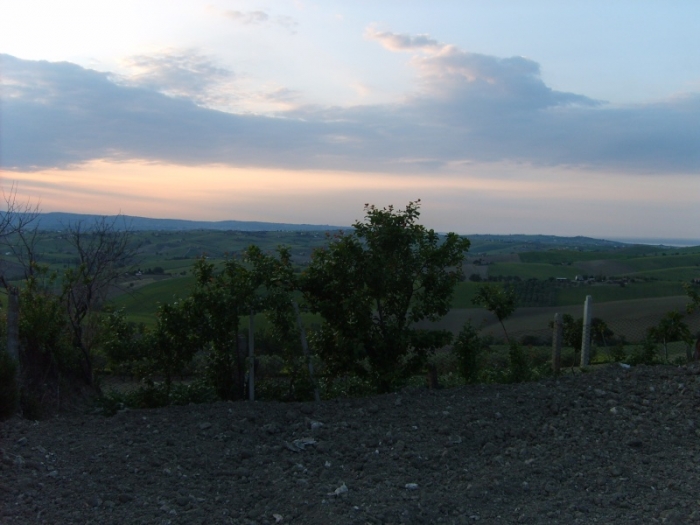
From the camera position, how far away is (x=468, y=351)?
844cm

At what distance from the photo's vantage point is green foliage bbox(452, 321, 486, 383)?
27.7 ft

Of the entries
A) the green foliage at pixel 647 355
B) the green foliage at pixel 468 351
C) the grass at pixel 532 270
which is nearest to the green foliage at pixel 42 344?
the green foliage at pixel 468 351

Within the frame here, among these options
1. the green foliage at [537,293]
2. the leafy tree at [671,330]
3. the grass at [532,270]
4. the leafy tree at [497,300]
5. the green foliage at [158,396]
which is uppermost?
the leafy tree at [497,300]

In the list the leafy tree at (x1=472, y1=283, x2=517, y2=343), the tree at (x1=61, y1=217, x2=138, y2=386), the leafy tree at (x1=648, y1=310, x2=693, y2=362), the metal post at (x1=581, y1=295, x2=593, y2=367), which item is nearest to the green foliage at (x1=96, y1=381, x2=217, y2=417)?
the tree at (x1=61, y1=217, x2=138, y2=386)

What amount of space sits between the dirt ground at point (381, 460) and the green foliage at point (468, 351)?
0.83 metres

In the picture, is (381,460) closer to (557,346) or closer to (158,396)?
(158,396)

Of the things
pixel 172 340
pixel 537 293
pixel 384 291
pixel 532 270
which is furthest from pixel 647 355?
pixel 532 270

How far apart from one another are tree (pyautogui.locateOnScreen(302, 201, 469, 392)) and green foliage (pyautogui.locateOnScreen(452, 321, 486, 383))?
23 cm

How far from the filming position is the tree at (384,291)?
806cm

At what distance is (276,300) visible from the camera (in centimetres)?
782

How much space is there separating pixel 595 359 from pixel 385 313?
17.1 feet

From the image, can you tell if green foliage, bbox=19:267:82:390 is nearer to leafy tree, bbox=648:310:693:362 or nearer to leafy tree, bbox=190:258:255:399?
leafy tree, bbox=190:258:255:399

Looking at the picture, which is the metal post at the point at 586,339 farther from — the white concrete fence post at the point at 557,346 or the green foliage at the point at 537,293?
the green foliage at the point at 537,293

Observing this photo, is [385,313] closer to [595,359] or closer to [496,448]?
[496,448]
